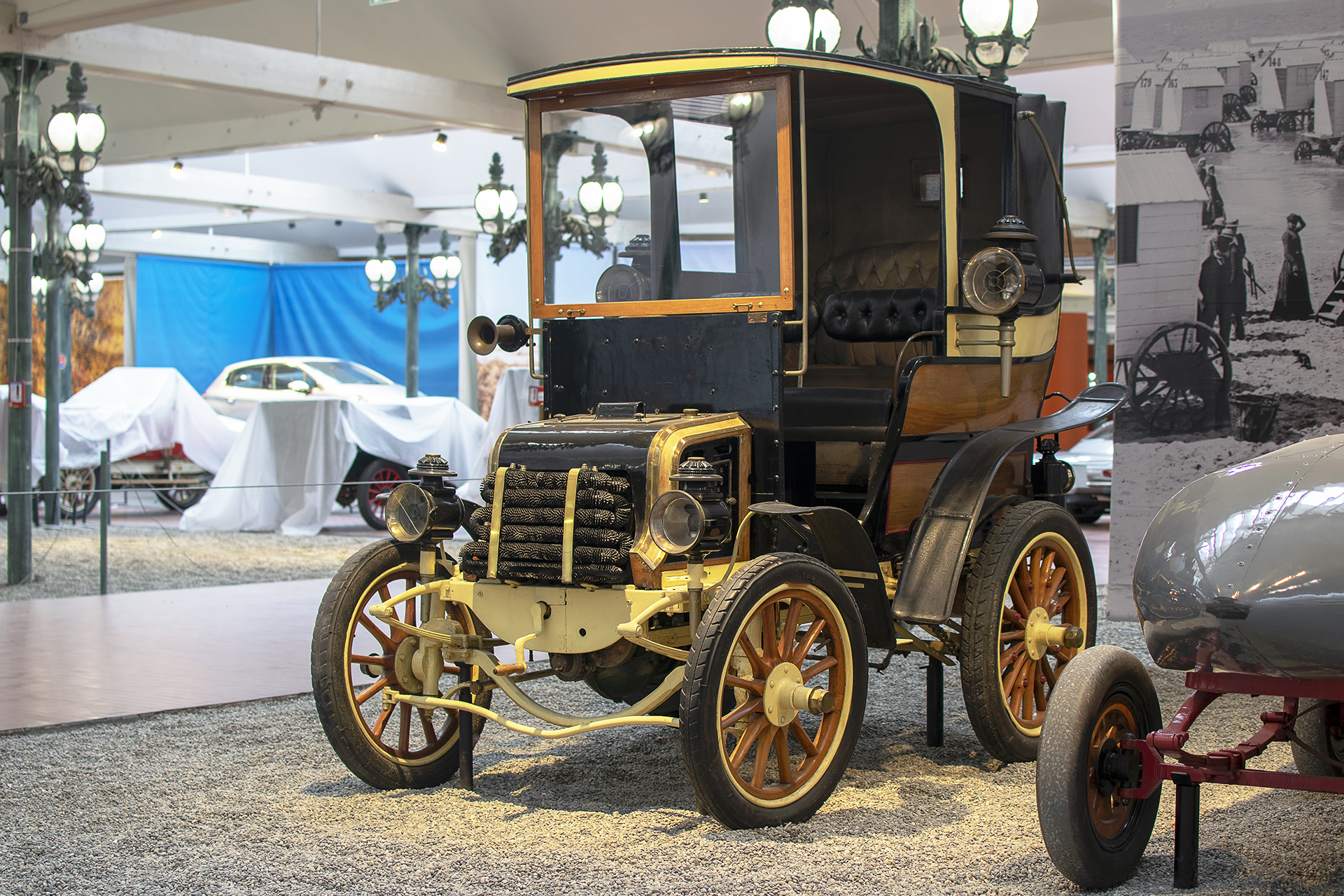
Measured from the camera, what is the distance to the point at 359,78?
12.8 m

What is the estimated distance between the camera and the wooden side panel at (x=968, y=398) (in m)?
4.67

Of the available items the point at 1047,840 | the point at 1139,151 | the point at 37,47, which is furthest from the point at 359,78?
the point at 1047,840

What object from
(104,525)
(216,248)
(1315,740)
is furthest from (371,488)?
(216,248)

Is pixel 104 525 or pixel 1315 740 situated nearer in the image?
pixel 1315 740

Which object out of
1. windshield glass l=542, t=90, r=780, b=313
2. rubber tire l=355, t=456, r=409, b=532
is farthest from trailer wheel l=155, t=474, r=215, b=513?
windshield glass l=542, t=90, r=780, b=313

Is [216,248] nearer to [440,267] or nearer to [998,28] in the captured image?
[440,267]

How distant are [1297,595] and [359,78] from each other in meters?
11.4

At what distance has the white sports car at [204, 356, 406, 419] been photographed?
16781 millimetres

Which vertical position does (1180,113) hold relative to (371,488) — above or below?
above

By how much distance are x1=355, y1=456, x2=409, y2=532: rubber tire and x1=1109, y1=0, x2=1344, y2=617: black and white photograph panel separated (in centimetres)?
811

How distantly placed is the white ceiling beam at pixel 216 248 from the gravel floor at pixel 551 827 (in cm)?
2374

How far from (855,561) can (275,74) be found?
974 cm

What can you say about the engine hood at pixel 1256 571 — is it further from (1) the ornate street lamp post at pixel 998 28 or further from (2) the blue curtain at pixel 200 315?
(2) the blue curtain at pixel 200 315

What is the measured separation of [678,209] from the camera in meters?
4.71
